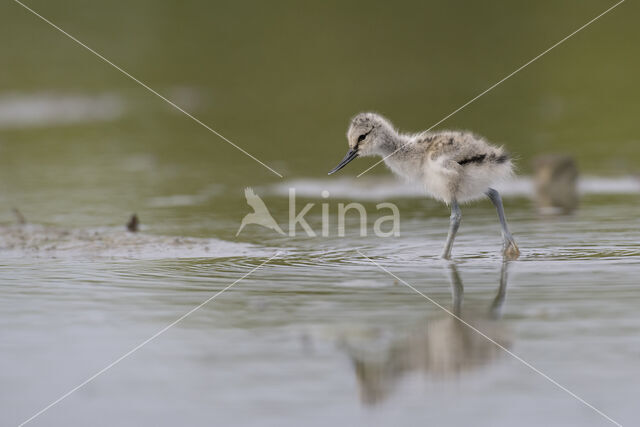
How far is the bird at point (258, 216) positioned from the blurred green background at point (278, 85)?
24 cm

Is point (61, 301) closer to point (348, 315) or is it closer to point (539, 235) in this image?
point (348, 315)

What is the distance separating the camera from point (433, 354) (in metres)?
5.09

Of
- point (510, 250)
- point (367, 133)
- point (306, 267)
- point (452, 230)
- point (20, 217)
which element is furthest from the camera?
point (20, 217)

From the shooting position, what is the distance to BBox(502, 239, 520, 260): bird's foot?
25.4ft

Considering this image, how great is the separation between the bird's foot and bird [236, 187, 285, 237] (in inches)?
91.4

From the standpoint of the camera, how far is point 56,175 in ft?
46.5

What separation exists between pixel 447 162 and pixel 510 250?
834mm

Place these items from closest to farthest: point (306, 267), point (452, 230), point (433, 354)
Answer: point (433, 354)
point (306, 267)
point (452, 230)

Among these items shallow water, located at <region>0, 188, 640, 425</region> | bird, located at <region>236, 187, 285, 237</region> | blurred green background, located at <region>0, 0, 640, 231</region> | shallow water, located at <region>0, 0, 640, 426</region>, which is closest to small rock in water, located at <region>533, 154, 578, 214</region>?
shallow water, located at <region>0, 0, 640, 426</region>

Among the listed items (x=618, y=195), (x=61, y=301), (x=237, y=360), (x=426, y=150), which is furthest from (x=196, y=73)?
(x=237, y=360)

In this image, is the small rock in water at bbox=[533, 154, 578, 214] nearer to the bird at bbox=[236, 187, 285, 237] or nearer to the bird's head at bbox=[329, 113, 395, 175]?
the bird at bbox=[236, 187, 285, 237]

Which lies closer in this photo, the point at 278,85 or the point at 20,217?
the point at 20,217

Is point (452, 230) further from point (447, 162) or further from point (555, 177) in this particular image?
point (555, 177)

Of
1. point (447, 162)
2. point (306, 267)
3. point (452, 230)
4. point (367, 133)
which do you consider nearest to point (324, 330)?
point (306, 267)
